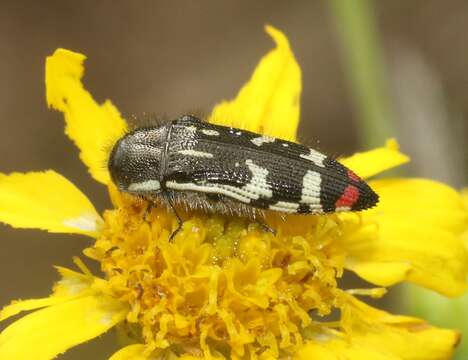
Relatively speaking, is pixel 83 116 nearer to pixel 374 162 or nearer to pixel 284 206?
pixel 284 206

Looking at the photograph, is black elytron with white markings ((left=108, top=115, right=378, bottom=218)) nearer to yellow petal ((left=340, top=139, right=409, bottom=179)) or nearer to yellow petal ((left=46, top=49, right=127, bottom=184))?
yellow petal ((left=46, top=49, right=127, bottom=184))

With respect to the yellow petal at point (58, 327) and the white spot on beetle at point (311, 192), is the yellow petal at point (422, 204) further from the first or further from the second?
the yellow petal at point (58, 327)

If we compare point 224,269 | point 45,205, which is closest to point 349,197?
point 224,269

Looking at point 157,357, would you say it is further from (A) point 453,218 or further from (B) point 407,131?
(B) point 407,131

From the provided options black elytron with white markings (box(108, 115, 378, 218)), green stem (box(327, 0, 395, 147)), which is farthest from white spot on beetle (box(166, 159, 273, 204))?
green stem (box(327, 0, 395, 147))

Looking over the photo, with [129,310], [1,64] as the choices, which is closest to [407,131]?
[129,310]
